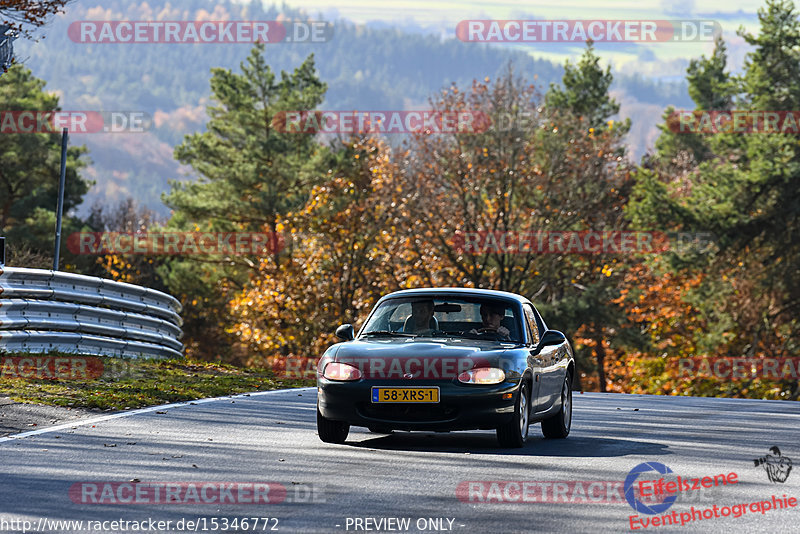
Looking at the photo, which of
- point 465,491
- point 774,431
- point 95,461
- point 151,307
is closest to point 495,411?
point 465,491

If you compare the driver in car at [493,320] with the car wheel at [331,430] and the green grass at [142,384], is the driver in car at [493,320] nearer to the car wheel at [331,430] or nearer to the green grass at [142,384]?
the car wheel at [331,430]

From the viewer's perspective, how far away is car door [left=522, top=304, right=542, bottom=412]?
1164 centimetres

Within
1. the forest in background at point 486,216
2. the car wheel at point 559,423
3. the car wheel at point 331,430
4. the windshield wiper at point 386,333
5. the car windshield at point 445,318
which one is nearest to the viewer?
the car wheel at point 331,430

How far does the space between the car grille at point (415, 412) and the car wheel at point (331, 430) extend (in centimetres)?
53

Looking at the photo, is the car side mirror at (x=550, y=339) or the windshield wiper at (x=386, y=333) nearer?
the windshield wiper at (x=386, y=333)

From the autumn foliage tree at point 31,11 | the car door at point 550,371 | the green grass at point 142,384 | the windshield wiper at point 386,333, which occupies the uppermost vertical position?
the autumn foliage tree at point 31,11

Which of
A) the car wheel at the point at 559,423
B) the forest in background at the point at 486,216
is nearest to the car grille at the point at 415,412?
the car wheel at the point at 559,423

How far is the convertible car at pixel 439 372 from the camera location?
10812 millimetres

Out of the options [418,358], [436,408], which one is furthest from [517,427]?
[418,358]

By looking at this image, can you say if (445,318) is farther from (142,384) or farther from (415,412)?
(142,384)

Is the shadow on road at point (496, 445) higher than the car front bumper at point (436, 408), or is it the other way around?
the car front bumper at point (436, 408)

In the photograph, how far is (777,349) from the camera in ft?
153

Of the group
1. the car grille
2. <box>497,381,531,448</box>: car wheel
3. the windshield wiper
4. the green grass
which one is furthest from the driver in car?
the green grass

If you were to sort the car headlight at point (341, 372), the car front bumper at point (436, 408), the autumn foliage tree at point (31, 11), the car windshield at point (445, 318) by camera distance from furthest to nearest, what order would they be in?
1. the autumn foliage tree at point (31, 11)
2. the car windshield at point (445, 318)
3. the car headlight at point (341, 372)
4. the car front bumper at point (436, 408)
